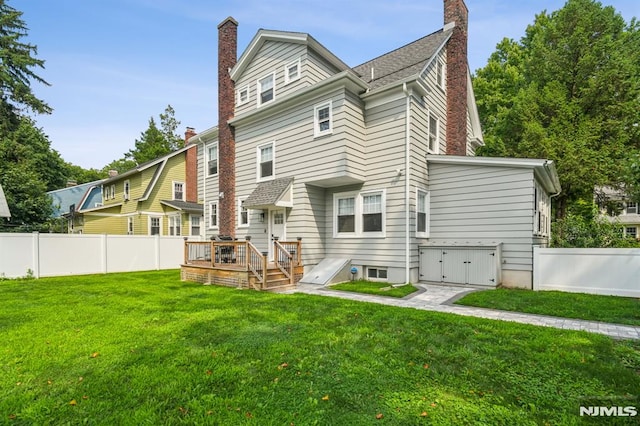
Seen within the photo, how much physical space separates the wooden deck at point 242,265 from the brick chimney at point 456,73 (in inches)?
302

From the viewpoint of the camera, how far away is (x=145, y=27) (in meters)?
10.9

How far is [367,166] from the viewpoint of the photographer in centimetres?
1056

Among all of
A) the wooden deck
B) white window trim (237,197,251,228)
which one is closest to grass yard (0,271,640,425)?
the wooden deck

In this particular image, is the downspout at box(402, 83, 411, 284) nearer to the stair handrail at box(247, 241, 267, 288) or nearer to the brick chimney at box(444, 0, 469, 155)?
the brick chimney at box(444, 0, 469, 155)

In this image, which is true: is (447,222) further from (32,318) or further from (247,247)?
(32,318)

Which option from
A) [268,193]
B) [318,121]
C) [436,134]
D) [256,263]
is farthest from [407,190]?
[256,263]

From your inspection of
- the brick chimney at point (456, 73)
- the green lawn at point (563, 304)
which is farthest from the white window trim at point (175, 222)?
the green lawn at point (563, 304)

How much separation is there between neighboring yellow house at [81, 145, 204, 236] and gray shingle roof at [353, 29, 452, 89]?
13.6 meters

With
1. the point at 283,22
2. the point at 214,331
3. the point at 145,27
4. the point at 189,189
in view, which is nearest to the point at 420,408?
the point at 214,331

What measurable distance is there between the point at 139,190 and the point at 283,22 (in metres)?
14.6

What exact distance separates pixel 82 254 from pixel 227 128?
26.6ft

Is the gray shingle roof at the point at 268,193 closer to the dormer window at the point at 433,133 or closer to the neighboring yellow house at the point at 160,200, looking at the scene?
the dormer window at the point at 433,133

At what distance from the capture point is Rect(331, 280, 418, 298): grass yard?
8297mm

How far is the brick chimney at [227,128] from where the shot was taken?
13.1 metres
